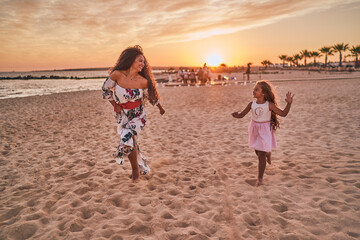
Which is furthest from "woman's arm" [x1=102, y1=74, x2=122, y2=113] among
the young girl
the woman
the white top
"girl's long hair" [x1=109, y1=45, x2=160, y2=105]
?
the white top

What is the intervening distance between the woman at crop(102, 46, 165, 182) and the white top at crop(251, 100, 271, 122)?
166 cm

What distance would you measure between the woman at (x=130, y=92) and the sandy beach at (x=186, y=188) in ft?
2.79

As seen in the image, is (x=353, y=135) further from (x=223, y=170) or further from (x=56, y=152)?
(x=56, y=152)

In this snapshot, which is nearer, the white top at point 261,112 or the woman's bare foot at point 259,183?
the white top at point 261,112

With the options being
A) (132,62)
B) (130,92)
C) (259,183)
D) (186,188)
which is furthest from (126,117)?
(259,183)

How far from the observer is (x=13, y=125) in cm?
887

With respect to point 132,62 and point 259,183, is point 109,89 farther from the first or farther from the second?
point 259,183

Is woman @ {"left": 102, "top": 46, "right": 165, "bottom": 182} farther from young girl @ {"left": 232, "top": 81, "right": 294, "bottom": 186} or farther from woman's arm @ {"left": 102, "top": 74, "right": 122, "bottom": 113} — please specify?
young girl @ {"left": 232, "top": 81, "right": 294, "bottom": 186}

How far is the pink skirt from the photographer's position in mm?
3594

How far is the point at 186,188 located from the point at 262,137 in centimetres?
151

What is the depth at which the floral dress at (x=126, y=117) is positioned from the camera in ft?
11.9

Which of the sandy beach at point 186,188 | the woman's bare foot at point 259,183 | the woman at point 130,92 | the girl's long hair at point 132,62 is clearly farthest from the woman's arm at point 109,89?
the woman's bare foot at point 259,183

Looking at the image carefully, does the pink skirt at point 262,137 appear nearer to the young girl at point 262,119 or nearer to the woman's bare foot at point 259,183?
the young girl at point 262,119

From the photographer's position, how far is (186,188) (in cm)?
379
